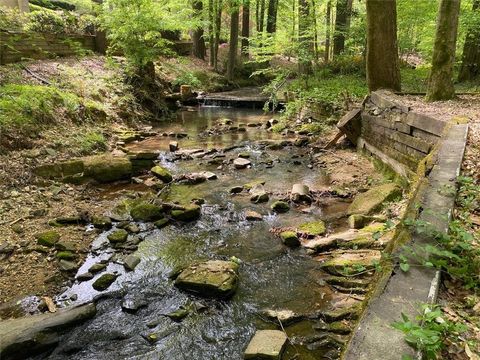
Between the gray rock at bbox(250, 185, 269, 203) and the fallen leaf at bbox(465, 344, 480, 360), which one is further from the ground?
the fallen leaf at bbox(465, 344, 480, 360)

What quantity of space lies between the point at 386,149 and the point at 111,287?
6364 millimetres

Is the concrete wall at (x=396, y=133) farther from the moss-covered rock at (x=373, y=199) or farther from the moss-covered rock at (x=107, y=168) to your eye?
the moss-covered rock at (x=107, y=168)

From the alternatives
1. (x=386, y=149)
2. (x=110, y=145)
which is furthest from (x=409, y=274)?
(x=110, y=145)

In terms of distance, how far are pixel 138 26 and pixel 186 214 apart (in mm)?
9352

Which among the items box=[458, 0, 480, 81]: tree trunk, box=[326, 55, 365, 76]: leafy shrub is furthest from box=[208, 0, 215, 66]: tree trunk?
box=[458, 0, 480, 81]: tree trunk

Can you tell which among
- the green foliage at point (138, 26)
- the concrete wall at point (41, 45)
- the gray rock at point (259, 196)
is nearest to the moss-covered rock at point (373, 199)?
the gray rock at point (259, 196)

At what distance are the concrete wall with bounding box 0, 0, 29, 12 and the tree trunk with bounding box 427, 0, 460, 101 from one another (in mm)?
15100

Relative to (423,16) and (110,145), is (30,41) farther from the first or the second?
(423,16)

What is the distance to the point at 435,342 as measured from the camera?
1862 mm

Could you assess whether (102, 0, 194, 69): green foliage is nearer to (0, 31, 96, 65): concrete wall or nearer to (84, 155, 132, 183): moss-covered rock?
(0, 31, 96, 65): concrete wall

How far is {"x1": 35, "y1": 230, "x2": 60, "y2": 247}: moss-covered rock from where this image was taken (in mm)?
5219

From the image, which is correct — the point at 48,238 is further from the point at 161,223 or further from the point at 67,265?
the point at 161,223

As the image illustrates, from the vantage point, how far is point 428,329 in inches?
78.3

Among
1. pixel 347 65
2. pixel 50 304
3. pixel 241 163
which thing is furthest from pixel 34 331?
pixel 347 65
